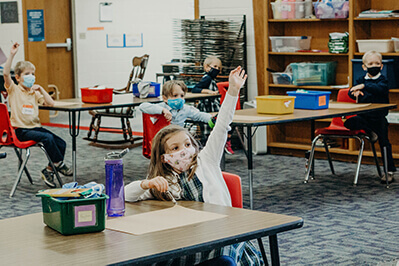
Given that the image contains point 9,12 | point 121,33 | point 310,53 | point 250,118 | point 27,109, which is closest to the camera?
point 250,118

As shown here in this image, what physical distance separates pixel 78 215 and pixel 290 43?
5.49 meters

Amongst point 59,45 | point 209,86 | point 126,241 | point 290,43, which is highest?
point 59,45

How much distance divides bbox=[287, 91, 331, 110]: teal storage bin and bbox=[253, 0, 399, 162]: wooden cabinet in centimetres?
134

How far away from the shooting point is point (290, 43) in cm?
724

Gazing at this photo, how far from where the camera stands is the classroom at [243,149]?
210 cm

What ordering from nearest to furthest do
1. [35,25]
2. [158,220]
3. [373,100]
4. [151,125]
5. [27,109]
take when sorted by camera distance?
[158,220]
[151,125]
[27,109]
[373,100]
[35,25]

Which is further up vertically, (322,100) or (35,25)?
(35,25)

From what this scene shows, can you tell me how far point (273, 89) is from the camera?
24.9 ft

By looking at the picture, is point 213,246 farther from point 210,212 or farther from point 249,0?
point 249,0

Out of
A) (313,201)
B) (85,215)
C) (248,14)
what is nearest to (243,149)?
(248,14)

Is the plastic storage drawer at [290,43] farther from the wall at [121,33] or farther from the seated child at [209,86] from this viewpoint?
the wall at [121,33]

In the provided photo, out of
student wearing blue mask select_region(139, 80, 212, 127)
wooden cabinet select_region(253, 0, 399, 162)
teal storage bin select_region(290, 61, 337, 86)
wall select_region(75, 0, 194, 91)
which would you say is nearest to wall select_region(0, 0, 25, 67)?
wall select_region(75, 0, 194, 91)

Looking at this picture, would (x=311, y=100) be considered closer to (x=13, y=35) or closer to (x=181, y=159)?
(x=181, y=159)

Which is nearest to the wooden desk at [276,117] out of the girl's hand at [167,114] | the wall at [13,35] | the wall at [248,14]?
the girl's hand at [167,114]
